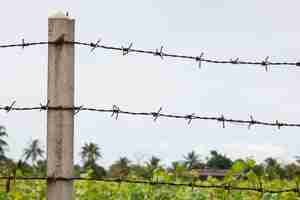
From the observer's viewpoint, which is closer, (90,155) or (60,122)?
(60,122)

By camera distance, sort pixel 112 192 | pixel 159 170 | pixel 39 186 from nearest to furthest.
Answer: pixel 159 170 < pixel 39 186 < pixel 112 192

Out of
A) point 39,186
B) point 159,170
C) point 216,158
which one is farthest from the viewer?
point 216,158

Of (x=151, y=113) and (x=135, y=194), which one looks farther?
(x=135, y=194)

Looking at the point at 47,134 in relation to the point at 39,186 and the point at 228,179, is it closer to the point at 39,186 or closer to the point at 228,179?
the point at 228,179

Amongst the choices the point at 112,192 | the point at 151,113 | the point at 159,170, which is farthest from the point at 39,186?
the point at 151,113

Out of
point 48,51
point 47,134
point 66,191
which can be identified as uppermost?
point 48,51

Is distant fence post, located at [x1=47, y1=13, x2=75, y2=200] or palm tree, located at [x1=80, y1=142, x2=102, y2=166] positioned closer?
distant fence post, located at [x1=47, y1=13, x2=75, y2=200]

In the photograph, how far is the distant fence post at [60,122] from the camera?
16.2 ft

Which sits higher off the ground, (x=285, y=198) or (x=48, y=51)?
(x=48, y=51)

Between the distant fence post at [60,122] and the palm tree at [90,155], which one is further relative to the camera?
the palm tree at [90,155]

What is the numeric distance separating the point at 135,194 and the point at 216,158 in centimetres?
4062

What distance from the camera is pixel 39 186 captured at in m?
10.8

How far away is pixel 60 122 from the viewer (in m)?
4.93

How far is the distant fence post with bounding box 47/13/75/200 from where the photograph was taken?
493cm
